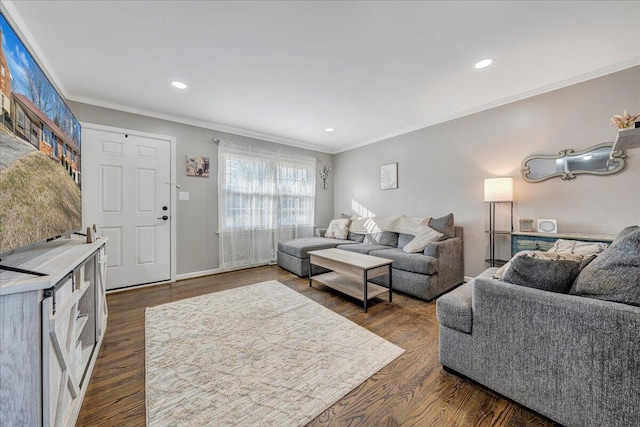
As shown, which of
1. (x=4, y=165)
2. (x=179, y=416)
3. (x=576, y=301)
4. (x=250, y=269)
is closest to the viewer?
(x=4, y=165)

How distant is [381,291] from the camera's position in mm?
2662

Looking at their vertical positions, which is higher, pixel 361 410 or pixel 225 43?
pixel 225 43

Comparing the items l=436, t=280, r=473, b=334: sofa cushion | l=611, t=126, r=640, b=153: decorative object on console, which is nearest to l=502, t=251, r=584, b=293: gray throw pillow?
l=436, t=280, r=473, b=334: sofa cushion

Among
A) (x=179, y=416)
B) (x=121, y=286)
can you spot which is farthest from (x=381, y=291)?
(x=121, y=286)

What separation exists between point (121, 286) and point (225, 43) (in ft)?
10.6

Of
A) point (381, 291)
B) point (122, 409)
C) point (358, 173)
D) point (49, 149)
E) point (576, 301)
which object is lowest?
point (122, 409)

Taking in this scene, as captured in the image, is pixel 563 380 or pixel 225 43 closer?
pixel 563 380

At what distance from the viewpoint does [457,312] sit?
1.48 metres

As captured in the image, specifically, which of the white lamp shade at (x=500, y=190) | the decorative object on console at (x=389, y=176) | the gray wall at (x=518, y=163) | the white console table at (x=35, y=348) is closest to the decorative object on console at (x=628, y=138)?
the gray wall at (x=518, y=163)

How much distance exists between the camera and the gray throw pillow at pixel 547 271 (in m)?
1.23

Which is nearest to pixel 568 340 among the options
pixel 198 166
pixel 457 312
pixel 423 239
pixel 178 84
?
pixel 457 312

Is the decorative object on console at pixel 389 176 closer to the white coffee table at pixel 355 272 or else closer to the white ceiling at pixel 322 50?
the white ceiling at pixel 322 50

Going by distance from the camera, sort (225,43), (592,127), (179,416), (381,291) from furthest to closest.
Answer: (381,291) < (592,127) < (225,43) < (179,416)

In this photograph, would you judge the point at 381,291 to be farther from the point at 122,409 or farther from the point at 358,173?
the point at 358,173
